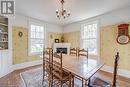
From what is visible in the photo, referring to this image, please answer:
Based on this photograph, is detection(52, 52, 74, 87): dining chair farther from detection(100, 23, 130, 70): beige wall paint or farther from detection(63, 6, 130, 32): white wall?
detection(63, 6, 130, 32): white wall

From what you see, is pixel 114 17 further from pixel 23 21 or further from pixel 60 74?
pixel 23 21

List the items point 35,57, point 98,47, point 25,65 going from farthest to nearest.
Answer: point 35,57, point 25,65, point 98,47

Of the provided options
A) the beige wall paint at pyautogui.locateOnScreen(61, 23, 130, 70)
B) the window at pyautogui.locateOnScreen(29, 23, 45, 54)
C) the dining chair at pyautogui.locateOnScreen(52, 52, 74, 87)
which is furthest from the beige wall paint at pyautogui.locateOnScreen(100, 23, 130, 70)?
A: the window at pyautogui.locateOnScreen(29, 23, 45, 54)

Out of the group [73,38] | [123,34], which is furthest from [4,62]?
[123,34]

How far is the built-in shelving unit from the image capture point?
11.9ft

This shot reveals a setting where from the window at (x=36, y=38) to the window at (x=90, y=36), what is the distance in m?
2.30

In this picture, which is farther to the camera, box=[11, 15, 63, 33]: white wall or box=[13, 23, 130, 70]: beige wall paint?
box=[11, 15, 63, 33]: white wall

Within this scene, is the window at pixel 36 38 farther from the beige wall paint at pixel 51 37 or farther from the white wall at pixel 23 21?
the beige wall paint at pixel 51 37

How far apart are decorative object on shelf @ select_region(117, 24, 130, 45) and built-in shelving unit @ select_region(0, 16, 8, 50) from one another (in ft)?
14.1

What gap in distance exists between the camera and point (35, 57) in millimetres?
5301

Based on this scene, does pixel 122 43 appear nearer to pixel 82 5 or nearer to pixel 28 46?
pixel 82 5

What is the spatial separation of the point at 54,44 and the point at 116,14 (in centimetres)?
365

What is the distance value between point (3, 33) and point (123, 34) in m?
4.41

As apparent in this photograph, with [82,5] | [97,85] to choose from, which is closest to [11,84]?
[97,85]
